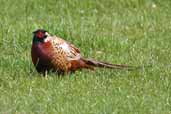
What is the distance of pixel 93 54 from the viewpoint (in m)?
9.71

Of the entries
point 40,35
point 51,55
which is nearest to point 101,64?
point 51,55

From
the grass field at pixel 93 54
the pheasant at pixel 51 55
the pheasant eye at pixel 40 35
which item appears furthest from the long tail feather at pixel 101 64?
the pheasant eye at pixel 40 35

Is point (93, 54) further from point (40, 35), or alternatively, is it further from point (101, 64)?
point (40, 35)

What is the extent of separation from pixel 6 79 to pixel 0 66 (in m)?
0.60

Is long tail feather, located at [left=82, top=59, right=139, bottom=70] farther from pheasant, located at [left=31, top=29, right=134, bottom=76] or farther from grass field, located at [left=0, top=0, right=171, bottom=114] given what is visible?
pheasant, located at [left=31, top=29, right=134, bottom=76]

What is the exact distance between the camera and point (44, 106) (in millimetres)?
7266

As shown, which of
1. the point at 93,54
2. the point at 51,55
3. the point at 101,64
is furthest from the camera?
the point at 93,54

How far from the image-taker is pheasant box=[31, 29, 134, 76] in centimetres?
841

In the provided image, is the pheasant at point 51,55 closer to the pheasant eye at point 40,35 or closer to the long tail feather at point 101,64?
the pheasant eye at point 40,35

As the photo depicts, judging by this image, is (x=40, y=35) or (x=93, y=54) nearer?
(x=40, y=35)

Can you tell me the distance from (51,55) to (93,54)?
136 cm

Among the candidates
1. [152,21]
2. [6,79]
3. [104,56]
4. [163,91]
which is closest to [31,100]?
[6,79]

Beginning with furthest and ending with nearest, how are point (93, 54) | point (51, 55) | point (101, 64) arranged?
point (93, 54) < point (101, 64) < point (51, 55)

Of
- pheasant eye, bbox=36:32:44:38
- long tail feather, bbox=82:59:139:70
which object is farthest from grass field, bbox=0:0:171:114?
pheasant eye, bbox=36:32:44:38
